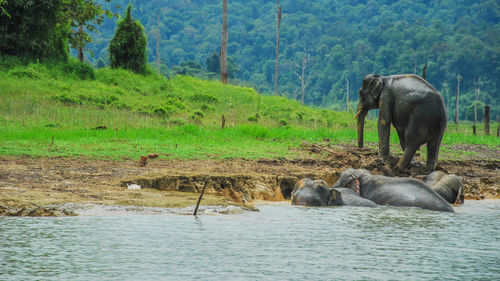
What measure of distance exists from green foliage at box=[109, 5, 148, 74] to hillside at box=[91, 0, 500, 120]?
3825 centimetres

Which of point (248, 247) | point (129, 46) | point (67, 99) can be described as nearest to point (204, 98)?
point (129, 46)

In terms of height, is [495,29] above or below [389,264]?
above

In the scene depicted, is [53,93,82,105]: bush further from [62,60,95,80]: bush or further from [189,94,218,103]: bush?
[189,94,218,103]: bush

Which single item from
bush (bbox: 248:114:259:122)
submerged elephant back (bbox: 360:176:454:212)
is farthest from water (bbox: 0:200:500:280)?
bush (bbox: 248:114:259:122)

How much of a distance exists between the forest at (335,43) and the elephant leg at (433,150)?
5081 centimetres

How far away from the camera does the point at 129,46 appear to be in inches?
1053

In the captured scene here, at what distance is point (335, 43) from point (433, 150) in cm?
7851

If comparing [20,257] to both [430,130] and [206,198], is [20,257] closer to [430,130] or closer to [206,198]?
[206,198]

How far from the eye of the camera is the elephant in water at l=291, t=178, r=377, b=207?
26.5 feet

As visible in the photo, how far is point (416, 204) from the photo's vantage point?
802cm

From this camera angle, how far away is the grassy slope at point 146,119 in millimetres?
11953

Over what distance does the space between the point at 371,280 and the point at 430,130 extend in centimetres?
650

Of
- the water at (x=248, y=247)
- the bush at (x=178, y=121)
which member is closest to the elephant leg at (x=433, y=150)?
the water at (x=248, y=247)

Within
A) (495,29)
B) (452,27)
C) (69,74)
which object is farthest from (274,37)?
(69,74)
